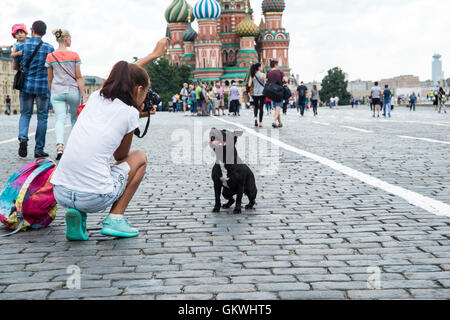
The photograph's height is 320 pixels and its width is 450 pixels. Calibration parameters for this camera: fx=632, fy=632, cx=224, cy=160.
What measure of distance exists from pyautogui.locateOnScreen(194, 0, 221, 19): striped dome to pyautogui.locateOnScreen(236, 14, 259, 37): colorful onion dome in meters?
5.35

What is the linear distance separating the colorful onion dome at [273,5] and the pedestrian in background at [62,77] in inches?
4069

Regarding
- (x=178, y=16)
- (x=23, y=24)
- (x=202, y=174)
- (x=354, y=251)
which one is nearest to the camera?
(x=354, y=251)

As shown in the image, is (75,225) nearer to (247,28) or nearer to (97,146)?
(97,146)

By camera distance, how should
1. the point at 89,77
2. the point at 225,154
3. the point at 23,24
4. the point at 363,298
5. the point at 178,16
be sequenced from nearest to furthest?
the point at 363,298 → the point at 225,154 → the point at 23,24 → the point at 178,16 → the point at 89,77

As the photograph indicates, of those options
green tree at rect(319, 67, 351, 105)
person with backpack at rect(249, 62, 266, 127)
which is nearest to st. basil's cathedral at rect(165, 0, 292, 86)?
green tree at rect(319, 67, 351, 105)

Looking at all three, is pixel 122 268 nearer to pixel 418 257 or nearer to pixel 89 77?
pixel 418 257

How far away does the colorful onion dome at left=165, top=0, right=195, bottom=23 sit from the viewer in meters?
114

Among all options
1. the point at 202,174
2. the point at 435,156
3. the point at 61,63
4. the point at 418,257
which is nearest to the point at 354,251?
the point at 418,257

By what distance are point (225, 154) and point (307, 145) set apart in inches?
276

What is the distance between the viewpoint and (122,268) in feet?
12.4

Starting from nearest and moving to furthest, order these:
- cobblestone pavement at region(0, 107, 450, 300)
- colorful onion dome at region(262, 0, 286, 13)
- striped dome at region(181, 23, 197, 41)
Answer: cobblestone pavement at region(0, 107, 450, 300) → colorful onion dome at region(262, 0, 286, 13) → striped dome at region(181, 23, 197, 41)

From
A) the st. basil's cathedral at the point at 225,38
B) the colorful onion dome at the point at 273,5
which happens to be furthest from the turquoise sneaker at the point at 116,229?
the colorful onion dome at the point at 273,5

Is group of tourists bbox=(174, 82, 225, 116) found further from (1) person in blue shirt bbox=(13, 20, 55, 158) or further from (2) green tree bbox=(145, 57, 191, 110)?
(2) green tree bbox=(145, 57, 191, 110)

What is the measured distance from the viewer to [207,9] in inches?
3954
